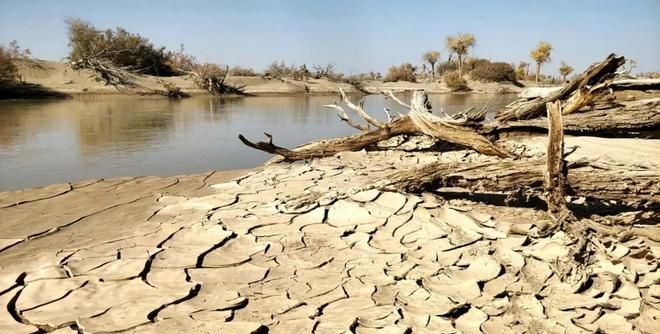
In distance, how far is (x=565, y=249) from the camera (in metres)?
2.88

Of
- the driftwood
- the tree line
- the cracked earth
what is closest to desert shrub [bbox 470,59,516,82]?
the tree line

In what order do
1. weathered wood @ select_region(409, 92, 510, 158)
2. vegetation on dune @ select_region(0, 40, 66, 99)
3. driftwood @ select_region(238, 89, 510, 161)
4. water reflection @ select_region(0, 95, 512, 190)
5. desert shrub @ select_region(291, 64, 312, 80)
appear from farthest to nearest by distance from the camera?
1. desert shrub @ select_region(291, 64, 312, 80)
2. vegetation on dune @ select_region(0, 40, 66, 99)
3. water reflection @ select_region(0, 95, 512, 190)
4. driftwood @ select_region(238, 89, 510, 161)
5. weathered wood @ select_region(409, 92, 510, 158)

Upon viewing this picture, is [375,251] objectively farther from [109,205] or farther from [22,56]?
[22,56]

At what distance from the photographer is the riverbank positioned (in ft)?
60.3

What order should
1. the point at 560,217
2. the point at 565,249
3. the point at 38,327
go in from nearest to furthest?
the point at 38,327
the point at 565,249
the point at 560,217

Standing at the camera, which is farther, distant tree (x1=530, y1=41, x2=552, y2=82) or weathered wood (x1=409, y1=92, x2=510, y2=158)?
distant tree (x1=530, y1=41, x2=552, y2=82)

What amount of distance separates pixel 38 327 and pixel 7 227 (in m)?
1.80

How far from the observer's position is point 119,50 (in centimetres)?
2156

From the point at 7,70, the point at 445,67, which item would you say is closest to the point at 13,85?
the point at 7,70

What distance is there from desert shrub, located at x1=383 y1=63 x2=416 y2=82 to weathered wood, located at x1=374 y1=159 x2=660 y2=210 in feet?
94.4

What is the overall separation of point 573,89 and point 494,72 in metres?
26.1

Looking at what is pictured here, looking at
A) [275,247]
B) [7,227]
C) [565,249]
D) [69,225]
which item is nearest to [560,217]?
[565,249]

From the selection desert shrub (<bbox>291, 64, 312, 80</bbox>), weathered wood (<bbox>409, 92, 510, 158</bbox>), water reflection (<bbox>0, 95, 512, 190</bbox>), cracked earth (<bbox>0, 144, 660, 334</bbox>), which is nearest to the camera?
cracked earth (<bbox>0, 144, 660, 334</bbox>)

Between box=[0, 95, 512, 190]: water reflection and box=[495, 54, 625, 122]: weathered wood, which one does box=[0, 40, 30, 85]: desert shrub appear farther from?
box=[495, 54, 625, 122]: weathered wood
